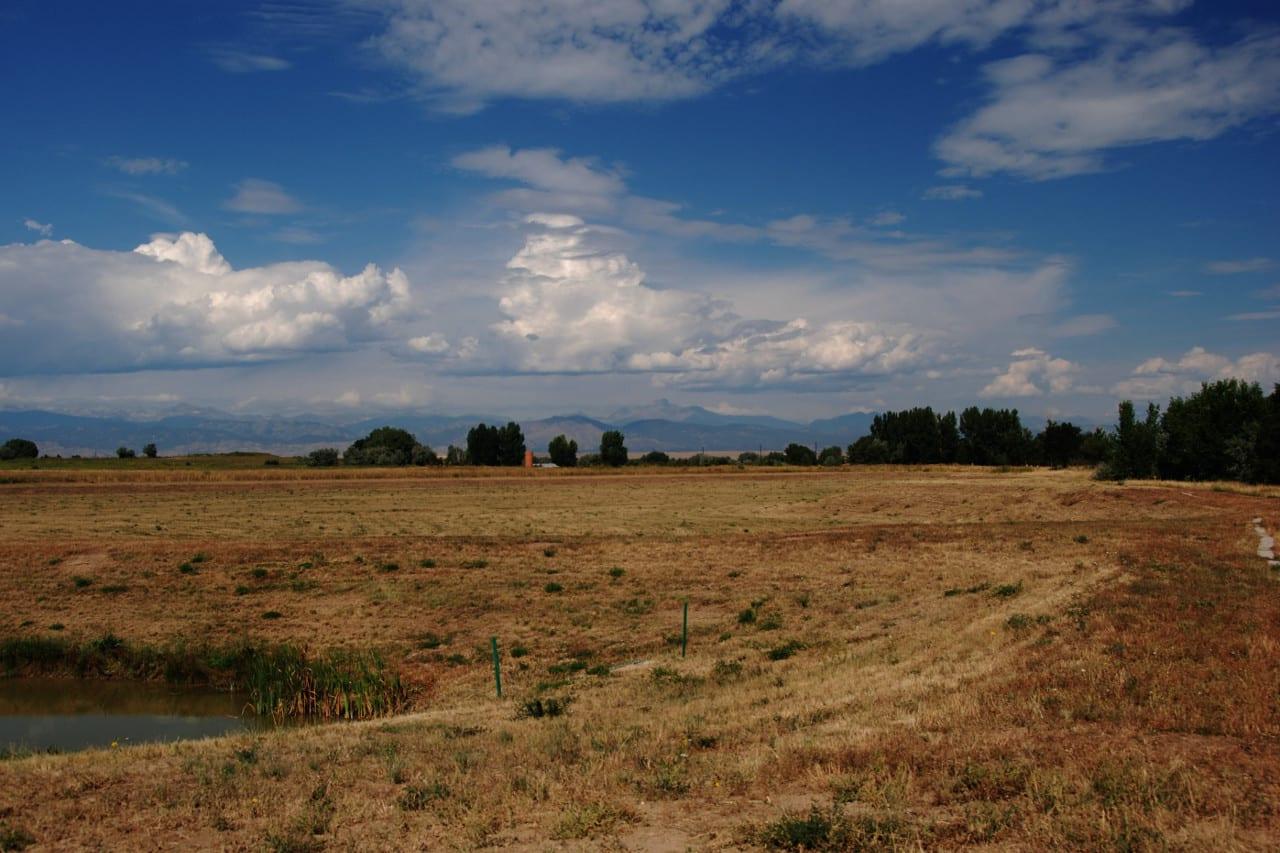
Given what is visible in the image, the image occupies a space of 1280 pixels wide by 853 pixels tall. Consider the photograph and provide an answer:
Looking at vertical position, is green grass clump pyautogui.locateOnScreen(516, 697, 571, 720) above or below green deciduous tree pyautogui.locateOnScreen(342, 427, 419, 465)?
below

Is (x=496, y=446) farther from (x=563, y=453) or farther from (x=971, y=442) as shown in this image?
(x=971, y=442)

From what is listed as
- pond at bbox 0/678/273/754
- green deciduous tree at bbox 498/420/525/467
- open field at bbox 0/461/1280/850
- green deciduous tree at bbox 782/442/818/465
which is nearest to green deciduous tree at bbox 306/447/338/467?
green deciduous tree at bbox 498/420/525/467

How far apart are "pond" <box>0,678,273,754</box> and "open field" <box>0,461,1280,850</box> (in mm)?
3183

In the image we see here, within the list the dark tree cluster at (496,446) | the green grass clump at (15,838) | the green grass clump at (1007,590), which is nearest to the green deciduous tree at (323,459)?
the dark tree cluster at (496,446)

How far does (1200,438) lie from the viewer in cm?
9281

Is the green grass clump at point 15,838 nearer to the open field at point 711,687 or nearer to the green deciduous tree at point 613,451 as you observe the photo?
the open field at point 711,687

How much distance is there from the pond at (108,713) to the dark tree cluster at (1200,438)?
301ft

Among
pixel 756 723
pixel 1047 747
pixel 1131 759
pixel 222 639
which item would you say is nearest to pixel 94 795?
pixel 756 723

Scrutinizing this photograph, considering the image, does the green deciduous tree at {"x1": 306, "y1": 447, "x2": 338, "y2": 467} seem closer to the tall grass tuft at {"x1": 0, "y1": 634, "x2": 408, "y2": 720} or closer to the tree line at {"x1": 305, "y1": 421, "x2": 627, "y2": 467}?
the tree line at {"x1": 305, "y1": 421, "x2": 627, "y2": 467}

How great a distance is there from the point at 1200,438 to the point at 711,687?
95.1 metres

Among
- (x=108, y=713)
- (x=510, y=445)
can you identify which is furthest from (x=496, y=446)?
(x=108, y=713)

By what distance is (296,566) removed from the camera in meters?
36.7

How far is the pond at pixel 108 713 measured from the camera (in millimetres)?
21422

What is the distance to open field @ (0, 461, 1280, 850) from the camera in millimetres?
9055
